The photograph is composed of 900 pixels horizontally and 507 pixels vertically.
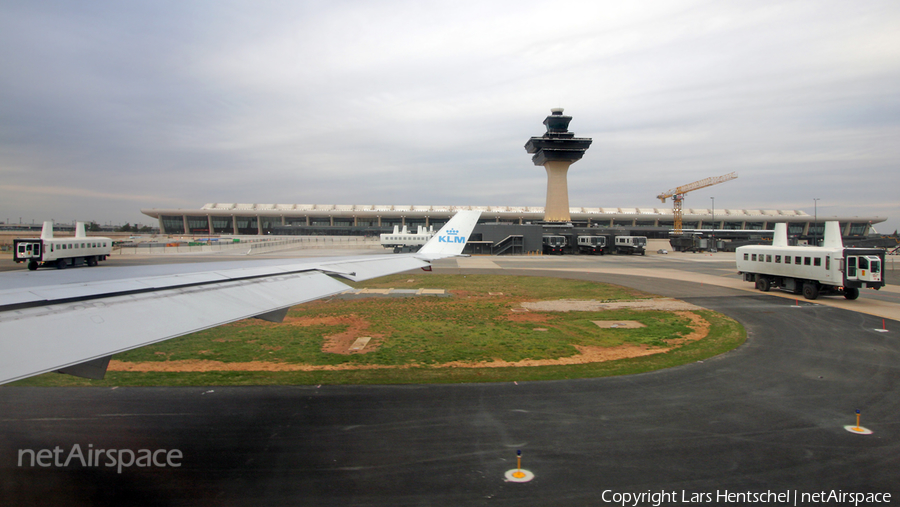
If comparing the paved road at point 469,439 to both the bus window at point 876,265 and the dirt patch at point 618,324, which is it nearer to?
the dirt patch at point 618,324

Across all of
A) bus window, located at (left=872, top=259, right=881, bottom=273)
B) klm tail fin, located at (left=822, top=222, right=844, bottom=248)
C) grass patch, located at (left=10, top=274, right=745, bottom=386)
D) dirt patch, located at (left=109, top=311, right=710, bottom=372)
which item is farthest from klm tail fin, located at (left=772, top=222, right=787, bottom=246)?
dirt patch, located at (left=109, top=311, right=710, bottom=372)

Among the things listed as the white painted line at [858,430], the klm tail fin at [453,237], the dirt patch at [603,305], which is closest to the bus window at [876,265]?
the dirt patch at [603,305]

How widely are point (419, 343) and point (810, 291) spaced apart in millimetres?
26081

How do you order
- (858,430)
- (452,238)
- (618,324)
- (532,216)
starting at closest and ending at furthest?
(858,430) → (452,238) → (618,324) → (532,216)

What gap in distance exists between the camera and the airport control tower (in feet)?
323

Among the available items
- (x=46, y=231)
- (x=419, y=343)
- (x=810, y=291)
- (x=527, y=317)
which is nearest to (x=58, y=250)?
(x=46, y=231)

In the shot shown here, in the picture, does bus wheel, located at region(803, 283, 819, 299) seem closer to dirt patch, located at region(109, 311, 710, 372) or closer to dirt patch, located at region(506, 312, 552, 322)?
dirt patch, located at region(506, 312, 552, 322)

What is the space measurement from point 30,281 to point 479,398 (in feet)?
28.8

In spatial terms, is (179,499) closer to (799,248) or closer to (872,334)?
(872,334)

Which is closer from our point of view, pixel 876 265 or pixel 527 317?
pixel 527 317

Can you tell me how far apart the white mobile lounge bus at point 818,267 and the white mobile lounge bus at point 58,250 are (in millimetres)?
59263

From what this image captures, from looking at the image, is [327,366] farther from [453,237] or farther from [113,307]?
[113,307]

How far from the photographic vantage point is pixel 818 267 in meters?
26.4

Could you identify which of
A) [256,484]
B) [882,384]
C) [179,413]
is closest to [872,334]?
[882,384]
